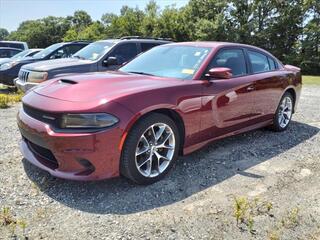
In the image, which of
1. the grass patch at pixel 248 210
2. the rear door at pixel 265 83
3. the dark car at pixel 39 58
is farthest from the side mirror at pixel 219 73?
the dark car at pixel 39 58

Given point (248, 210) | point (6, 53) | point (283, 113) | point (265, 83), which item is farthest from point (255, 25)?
point (248, 210)

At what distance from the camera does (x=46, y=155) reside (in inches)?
144

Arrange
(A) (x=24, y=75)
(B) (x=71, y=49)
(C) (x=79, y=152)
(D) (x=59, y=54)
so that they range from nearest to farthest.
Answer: (C) (x=79, y=152)
(A) (x=24, y=75)
(D) (x=59, y=54)
(B) (x=71, y=49)

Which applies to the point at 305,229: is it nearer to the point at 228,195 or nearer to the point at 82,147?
the point at 228,195

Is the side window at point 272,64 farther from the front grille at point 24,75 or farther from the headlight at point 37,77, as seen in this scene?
the front grille at point 24,75

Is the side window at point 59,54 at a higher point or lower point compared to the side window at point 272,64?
lower

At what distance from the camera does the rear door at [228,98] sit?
4398 mm

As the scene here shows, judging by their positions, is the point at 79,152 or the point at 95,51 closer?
the point at 79,152

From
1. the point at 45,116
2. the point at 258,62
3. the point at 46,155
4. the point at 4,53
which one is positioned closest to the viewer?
the point at 45,116

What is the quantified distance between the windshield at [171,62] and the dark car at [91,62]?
2.72m

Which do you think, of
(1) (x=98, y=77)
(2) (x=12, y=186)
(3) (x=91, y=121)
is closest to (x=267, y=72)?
A: (1) (x=98, y=77)

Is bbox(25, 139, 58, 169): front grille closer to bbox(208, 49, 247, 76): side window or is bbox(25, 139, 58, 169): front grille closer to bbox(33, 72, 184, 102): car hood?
bbox(33, 72, 184, 102): car hood

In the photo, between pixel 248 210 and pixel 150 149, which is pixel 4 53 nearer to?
pixel 150 149

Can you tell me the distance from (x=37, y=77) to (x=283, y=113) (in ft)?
17.5
